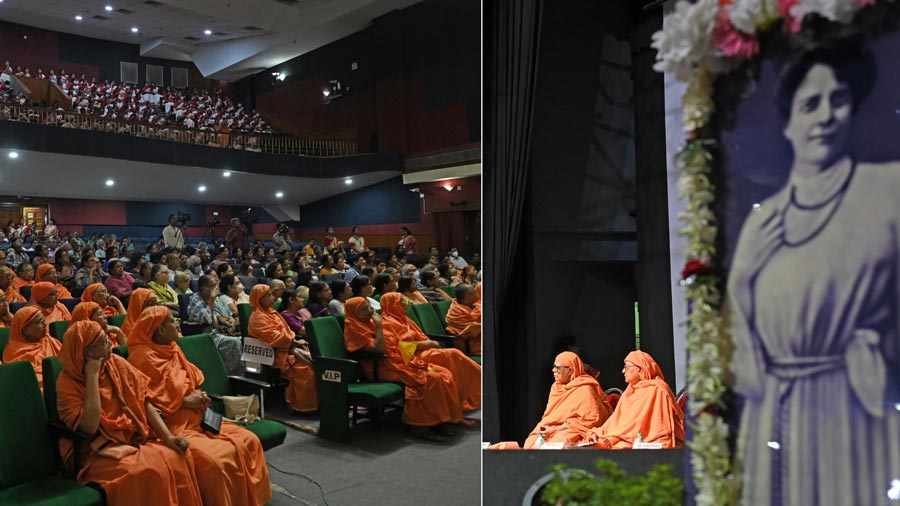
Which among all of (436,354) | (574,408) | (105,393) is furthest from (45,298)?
(574,408)

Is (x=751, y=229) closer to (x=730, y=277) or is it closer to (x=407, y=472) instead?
(x=730, y=277)

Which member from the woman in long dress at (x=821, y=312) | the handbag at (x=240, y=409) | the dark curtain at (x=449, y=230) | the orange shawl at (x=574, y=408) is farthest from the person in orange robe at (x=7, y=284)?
the dark curtain at (x=449, y=230)

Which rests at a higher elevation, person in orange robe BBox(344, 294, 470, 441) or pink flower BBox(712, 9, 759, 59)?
pink flower BBox(712, 9, 759, 59)

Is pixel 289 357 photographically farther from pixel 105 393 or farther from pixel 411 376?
pixel 105 393

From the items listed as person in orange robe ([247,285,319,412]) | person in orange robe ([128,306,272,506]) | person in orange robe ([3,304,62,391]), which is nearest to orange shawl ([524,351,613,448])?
person in orange robe ([128,306,272,506])

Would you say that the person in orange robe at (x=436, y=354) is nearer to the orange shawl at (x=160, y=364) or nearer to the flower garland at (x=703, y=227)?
the orange shawl at (x=160, y=364)

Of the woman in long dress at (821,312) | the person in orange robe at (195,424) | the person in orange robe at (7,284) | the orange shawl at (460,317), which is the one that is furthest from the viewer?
the orange shawl at (460,317)

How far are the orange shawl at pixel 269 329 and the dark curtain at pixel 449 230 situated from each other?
34.9 ft

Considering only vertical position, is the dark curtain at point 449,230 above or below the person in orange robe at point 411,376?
above

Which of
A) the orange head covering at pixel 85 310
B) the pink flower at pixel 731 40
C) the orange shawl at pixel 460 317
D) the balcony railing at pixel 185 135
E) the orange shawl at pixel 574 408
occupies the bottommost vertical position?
the orange shawl at pixel 574 408

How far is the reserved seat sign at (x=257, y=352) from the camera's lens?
4.38 m

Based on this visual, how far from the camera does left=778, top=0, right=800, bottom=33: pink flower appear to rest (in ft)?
3.34

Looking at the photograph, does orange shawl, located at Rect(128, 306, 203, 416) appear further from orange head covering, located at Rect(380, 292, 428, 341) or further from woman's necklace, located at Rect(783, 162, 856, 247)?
woman's necklace, located at Rect(783, 162, 856, 247)

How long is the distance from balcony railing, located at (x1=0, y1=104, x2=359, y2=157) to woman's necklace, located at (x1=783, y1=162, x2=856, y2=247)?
48.9 feet
